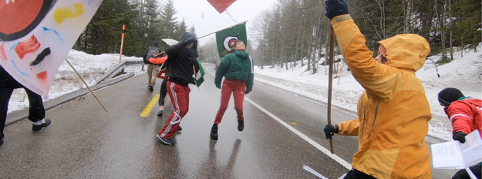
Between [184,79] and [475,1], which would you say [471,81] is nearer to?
[475,1]

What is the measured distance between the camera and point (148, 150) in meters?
3.59

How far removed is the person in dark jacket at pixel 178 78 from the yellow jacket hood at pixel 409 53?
2828mm

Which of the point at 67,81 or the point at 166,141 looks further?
the point at 67,81

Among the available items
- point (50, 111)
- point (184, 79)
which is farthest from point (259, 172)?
point (50, 111)

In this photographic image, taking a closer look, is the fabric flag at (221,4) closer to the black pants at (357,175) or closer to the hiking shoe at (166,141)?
the black pants at (357,175)

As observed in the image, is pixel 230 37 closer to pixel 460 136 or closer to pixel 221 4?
pixel 221 4

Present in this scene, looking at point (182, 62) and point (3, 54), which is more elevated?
point (3, 54)

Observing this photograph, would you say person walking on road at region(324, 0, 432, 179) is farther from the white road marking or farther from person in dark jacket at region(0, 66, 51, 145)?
person in dark jacket at region(0, 66, 51, 145)

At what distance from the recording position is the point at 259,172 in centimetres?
326

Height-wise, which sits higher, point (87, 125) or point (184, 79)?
point (184, 79)

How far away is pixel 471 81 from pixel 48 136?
17.4 meters

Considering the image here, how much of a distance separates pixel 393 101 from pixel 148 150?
313cm

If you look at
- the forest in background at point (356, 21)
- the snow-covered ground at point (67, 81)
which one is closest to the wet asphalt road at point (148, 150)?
the snow-covered ground at point (67, 81)

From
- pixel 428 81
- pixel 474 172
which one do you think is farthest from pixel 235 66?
pixel 428 81
